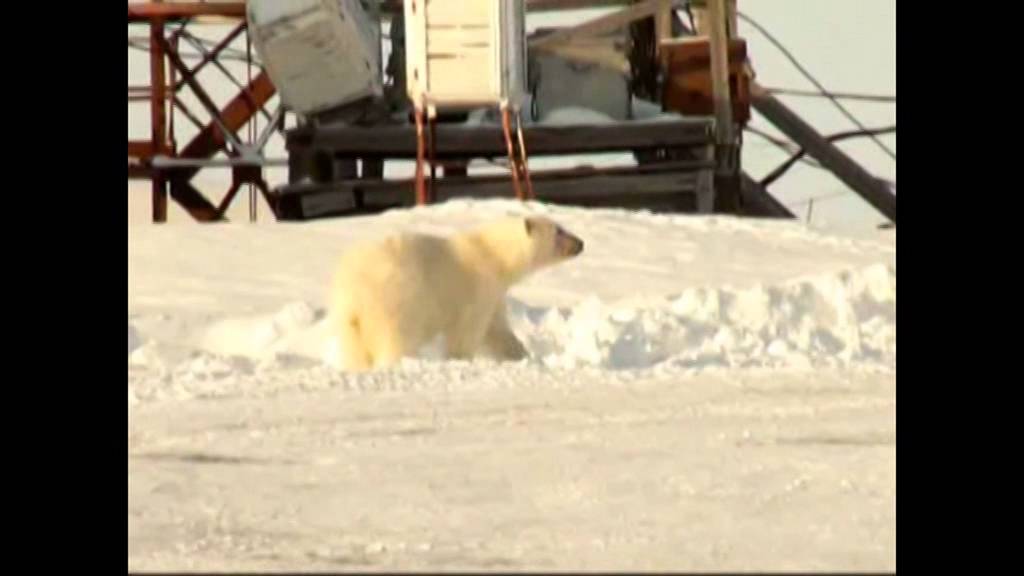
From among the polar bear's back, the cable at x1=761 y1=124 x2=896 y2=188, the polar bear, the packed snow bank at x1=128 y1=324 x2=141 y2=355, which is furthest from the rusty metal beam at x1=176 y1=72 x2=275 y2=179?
the polar bear's back

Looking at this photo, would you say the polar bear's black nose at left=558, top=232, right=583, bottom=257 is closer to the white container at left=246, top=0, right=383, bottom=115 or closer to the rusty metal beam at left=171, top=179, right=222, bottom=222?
the white container at left=246, top=0, right=383, bottom=115

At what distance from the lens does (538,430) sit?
7418 mm

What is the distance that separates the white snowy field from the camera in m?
5.40

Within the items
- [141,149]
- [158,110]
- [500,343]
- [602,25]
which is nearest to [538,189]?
[602,25]

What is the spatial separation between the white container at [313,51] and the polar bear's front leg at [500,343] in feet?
26.2

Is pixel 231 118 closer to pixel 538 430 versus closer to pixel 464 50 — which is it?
pixel 464 50

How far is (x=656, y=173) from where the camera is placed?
18.8 m

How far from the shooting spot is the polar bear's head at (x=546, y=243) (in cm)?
1106

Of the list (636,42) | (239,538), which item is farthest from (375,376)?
(636,42)

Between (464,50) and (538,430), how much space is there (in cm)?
1031
